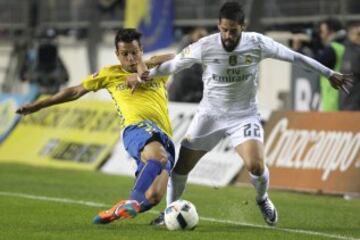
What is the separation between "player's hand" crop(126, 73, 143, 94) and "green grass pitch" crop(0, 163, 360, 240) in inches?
51.8

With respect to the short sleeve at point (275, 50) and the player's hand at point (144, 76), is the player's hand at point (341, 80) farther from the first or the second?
the player's hand at point (144, 76)

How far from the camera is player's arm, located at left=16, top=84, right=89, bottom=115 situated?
10.8 m

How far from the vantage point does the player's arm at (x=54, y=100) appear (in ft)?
35.5

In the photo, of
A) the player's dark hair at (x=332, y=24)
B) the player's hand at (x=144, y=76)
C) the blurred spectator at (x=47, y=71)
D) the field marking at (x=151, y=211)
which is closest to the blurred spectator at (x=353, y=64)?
the player's dark hair at (x=332, y=24)

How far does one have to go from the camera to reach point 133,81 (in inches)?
412

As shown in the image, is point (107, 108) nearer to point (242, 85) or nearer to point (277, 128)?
point (277, 128)

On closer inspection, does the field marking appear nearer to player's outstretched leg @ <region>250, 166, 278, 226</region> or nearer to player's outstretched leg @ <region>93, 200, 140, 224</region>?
player's outstretched leg @ <region>250, 166, 278, 226</region>

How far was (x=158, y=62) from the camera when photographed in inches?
435

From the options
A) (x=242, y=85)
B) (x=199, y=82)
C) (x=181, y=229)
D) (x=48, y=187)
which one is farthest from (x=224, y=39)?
(x=199, y=82)

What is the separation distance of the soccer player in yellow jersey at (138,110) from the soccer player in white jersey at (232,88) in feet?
1.07

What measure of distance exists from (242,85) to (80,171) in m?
8.10

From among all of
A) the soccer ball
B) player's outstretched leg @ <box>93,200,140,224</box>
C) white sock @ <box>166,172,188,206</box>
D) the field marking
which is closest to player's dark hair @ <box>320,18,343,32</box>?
the field marking

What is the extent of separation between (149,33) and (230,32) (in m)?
9.72

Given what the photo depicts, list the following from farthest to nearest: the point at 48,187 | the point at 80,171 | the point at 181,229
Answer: the point at 80,171, the point at 48,187, the point at 181,229
